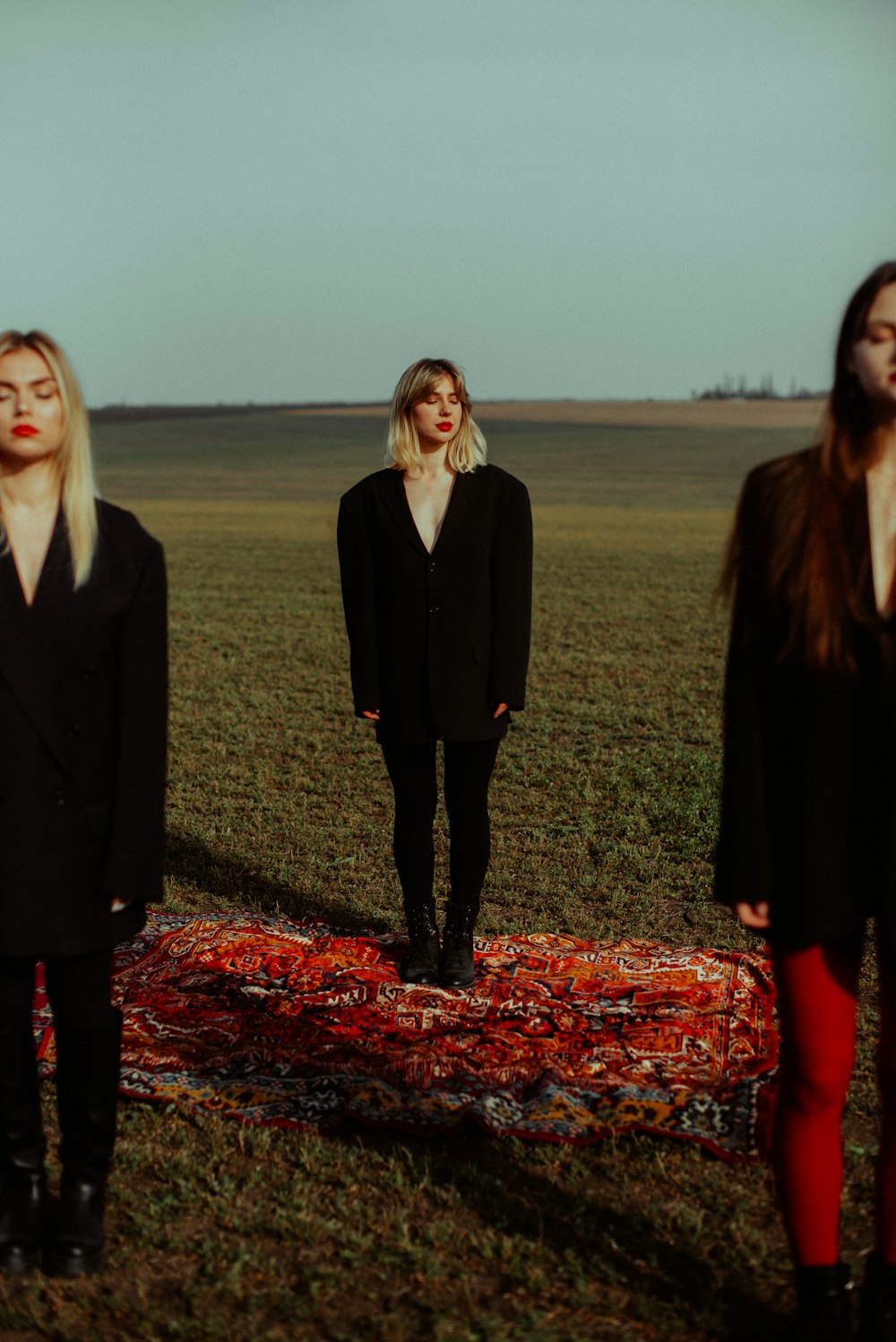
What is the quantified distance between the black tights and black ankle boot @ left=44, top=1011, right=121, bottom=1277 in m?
0.03

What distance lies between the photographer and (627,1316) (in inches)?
130

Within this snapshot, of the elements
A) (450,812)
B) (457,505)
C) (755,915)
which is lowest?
(450,812)

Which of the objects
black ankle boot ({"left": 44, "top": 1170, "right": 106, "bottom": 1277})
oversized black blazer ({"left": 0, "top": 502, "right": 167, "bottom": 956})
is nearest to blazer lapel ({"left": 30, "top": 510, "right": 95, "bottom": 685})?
oversized black blazer ({"left": 0, "top": 502, "right": 167, "bottom": 956})

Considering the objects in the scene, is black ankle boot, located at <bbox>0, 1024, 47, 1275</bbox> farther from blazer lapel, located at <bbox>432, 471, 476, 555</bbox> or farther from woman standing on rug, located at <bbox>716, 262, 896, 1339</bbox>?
blazer lapel, located at <bbox>432, 471, 476, 555</bbox>

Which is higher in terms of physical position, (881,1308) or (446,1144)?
(881,1308)

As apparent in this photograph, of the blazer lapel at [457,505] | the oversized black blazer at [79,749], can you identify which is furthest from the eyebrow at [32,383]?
the blazer lapel at [457,505]

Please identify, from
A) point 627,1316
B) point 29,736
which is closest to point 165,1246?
point 627,1316

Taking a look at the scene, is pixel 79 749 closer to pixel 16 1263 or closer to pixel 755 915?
pixel 16 1263

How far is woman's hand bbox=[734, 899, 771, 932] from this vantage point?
2.85 m

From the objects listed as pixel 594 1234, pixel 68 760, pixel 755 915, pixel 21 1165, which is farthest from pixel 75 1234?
pixel 755 915

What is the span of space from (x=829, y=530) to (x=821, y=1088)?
1.17 meters

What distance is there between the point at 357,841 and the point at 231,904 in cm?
138

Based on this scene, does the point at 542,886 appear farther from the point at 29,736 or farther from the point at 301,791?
the point at 29,736

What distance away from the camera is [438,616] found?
5324mm
